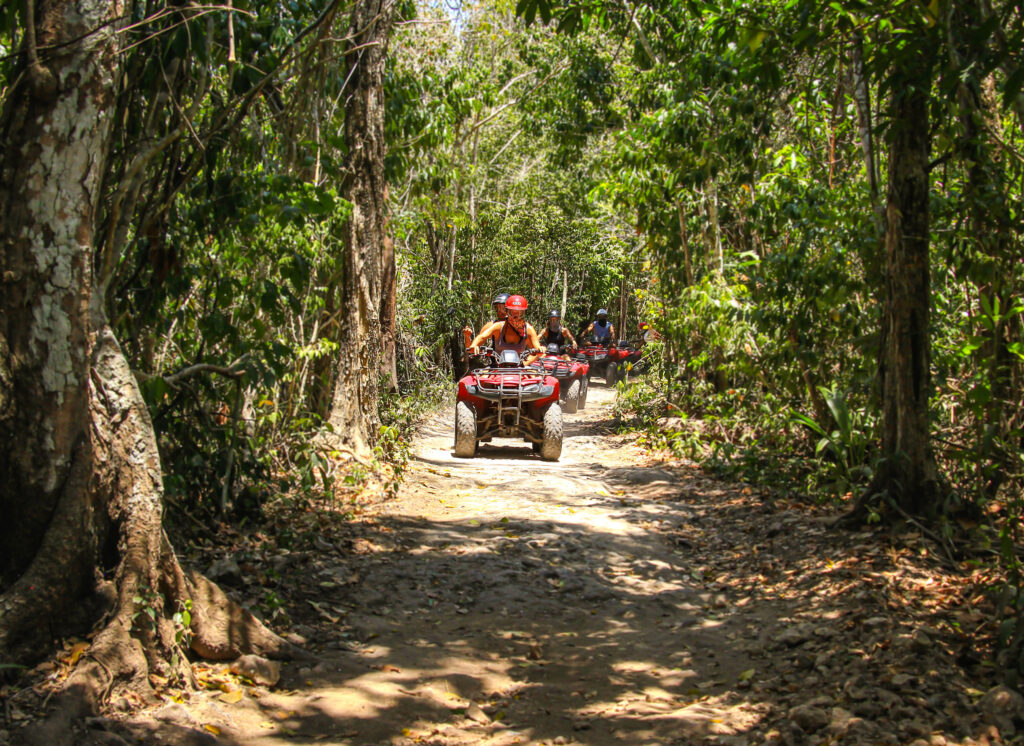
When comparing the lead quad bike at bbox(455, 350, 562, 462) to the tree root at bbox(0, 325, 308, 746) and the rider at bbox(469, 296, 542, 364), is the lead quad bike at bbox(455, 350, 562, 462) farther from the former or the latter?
the tree root at bbox(0, 325, 308, 746)

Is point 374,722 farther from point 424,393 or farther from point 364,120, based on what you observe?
point 424,393

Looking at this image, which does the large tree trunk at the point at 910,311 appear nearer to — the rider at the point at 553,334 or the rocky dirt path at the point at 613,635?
the rocky dirt path at the point at 613,635

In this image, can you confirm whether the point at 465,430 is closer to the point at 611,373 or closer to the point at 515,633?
the point at 515,633

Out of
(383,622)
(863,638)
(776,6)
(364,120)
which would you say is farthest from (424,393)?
(863,638)

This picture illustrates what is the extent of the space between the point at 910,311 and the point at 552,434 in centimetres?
533

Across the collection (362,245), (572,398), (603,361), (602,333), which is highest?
(362,245)

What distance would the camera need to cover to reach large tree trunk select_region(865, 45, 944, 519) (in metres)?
5.79

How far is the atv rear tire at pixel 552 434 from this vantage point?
1059 cm

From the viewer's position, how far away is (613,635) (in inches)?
197

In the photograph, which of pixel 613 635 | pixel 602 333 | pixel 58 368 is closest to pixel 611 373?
pixel 602 333

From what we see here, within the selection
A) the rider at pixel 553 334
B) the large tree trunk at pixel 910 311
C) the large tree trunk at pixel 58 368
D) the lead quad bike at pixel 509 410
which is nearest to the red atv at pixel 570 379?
the rider at pixel 553 334

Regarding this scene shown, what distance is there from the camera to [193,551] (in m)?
5.38

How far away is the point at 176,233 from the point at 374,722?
10.7 ft

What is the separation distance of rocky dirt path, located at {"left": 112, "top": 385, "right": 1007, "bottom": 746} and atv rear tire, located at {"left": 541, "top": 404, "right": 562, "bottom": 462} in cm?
265
